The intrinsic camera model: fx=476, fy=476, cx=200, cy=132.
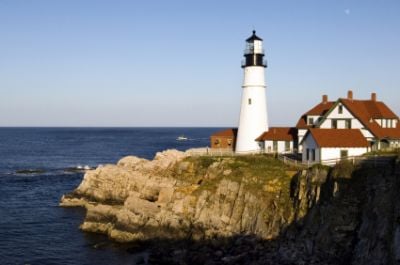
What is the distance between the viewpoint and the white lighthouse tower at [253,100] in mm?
51969

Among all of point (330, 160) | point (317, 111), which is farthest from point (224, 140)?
point (330, 160)

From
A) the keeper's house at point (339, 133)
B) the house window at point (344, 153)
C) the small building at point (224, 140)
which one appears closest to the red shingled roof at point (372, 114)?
the keeper's house at point (339, 133)

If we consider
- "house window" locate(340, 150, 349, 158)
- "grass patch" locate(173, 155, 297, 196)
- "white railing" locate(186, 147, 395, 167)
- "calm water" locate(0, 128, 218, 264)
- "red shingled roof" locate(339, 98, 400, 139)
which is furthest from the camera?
"red shingled roof" locate(339, 98, 400, 139)

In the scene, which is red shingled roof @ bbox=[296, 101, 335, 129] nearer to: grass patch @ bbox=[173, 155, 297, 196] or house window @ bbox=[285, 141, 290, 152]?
house window @ bbox=[285, 141, 290, 152]

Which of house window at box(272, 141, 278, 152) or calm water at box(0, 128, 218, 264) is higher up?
house window at box(272, 141, 278, 152)

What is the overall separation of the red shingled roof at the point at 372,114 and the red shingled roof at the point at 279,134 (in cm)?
737

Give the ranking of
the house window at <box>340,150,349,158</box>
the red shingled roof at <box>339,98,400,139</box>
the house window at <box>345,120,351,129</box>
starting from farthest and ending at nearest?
the house window at <box>345,120,351,129</box>, the red shingled roof at <box>339,98,400,139</box>, the house window at <box>340,150,349,158</box>

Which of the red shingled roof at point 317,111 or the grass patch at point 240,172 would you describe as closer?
the grass patch at point 240,172

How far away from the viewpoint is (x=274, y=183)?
38.4 metres

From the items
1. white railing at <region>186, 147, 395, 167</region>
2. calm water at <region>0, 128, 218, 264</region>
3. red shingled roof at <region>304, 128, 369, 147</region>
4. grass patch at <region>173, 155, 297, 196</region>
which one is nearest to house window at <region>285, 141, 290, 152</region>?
white railing at <region>186, 147, 395, 167</region>

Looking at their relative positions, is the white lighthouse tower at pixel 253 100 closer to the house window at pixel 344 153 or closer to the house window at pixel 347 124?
the house window at pixel 347 124

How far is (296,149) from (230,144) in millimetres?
9494

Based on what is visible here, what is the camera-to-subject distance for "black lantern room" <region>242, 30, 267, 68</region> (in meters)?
51.9

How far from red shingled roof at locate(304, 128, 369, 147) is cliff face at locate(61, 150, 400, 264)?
3.92 meters
